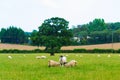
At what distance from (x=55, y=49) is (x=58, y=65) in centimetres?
4023

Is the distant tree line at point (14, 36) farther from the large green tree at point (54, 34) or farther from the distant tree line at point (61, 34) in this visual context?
the large green tree at point (54, 34)

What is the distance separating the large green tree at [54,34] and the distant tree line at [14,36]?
59.9 m

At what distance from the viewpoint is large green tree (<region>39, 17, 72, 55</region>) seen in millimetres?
68875

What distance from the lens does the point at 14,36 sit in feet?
440

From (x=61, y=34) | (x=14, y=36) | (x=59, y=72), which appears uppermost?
(x=14, y=36)

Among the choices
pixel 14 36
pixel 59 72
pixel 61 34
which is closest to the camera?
pixel 59 72

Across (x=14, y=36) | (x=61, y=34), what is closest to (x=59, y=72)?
(x=61, y=34)

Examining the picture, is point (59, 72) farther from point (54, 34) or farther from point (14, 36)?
point (14, 36)

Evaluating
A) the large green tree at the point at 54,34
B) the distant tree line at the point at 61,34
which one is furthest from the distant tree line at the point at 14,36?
the large green tree at the point at 54,34

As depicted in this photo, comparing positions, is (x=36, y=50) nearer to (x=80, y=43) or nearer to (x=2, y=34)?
(x=80, y=43)

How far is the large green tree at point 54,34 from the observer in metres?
68.9

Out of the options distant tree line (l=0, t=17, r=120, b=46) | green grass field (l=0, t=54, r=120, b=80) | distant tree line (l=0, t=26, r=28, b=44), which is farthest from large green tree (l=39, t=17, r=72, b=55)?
distant tree line (l=0, t=26, r=28, b=44)

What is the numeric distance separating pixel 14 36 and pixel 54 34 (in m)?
64.9

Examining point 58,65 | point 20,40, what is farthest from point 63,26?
point 20,40
